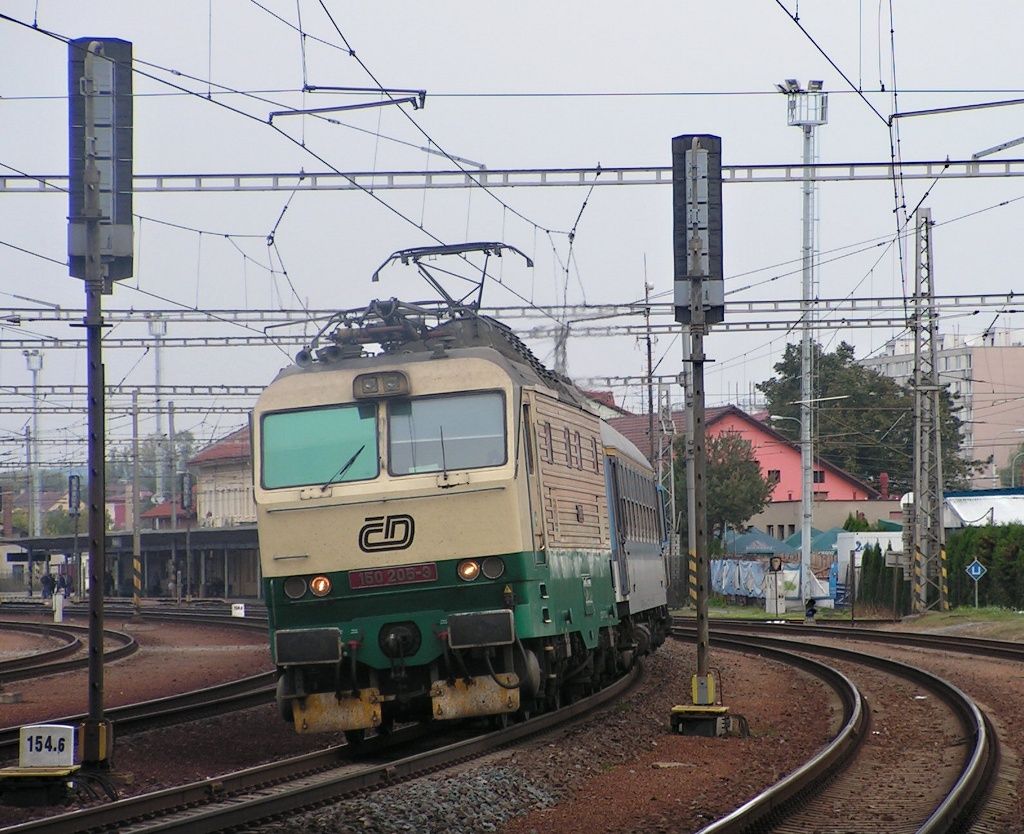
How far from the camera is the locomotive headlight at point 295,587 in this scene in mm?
12836

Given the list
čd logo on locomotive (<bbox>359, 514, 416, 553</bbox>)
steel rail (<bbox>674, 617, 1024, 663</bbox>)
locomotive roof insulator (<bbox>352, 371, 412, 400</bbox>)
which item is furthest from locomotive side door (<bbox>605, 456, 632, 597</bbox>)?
steel rail (<bbox>674, 617, 1024, 663</bbox>)

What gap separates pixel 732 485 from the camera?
63.1m

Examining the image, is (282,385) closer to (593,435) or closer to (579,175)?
(593,435)

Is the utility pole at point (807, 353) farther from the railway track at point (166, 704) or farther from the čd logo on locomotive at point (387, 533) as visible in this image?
the čd logo on locomotive at point (387, 533)

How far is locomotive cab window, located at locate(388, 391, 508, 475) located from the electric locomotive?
0.01m

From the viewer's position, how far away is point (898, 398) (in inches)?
3233

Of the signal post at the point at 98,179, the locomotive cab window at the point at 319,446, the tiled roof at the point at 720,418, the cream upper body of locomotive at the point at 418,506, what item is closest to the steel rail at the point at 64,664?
the locomotive cab window at the point at 319,446

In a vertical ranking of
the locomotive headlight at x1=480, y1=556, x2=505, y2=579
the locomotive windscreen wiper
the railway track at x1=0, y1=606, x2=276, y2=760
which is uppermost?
the locomotive windscreen wiper

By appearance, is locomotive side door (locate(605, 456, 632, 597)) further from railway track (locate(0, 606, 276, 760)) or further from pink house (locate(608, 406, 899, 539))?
pink house (locate(608, 406, 899, 539))

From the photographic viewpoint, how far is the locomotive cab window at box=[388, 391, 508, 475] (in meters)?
12.9

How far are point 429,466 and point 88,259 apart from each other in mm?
3294

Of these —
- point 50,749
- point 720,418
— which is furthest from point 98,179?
point 720,418

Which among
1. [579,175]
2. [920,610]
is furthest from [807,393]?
[579,175]

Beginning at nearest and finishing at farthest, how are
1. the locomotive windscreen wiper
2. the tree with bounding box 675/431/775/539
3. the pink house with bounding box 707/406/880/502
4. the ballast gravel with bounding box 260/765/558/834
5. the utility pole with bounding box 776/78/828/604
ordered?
the ballast gravel with bounding box 260/765/558/834 < the locomotive windscreen wiper < the utility pole with bounding box 776/78/828/604 < the tree with bounding box 675/431/775/539 < the pink house with bounding box 707/406/880/502
